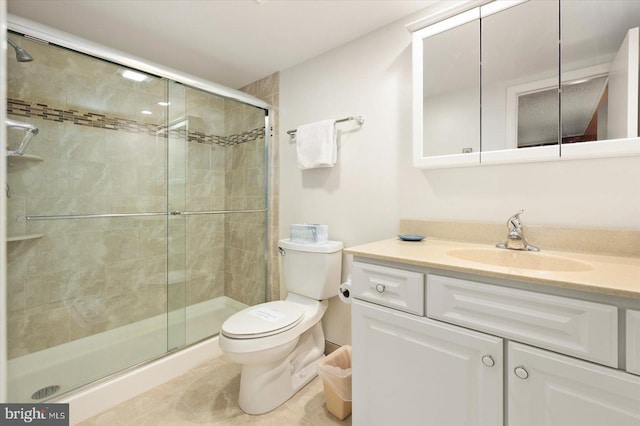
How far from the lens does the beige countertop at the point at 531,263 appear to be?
738mm

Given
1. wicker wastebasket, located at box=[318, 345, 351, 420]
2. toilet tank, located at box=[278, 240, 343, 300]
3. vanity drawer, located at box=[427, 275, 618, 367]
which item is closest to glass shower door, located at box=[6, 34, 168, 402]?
toilet tank, located at box=[278, 240, 343, 300]

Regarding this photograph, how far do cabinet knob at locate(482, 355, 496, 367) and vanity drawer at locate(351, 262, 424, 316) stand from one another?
0.22 meters

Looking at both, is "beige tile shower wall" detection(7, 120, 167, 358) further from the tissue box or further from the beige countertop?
the beige countertop

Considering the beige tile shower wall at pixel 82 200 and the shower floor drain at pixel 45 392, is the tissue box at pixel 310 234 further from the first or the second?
the shower floor drain at pixel 45 392

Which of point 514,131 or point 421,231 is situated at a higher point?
point 514,131

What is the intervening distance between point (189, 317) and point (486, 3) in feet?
8.42

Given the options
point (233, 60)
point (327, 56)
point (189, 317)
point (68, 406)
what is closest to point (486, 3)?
point (327, 56)

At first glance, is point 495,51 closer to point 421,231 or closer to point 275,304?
point 421,231

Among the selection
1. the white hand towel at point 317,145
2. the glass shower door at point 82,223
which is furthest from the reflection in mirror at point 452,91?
the glass shower door at point 82,223

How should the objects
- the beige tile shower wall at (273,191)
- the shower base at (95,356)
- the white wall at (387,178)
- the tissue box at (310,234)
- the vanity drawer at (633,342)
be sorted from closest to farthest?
the vanity drawer at (633,342) < the white wall at (387,178) < the shower base at (95,356) < the tissue box at (310,234) < the beige tile shower wall at (273,191)

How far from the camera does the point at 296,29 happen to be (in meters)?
1.70

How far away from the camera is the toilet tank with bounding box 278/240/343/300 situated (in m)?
1.72

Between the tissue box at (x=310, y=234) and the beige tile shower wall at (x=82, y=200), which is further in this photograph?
the tissue box at (x=310, y=234)

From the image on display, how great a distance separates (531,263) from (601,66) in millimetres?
788
